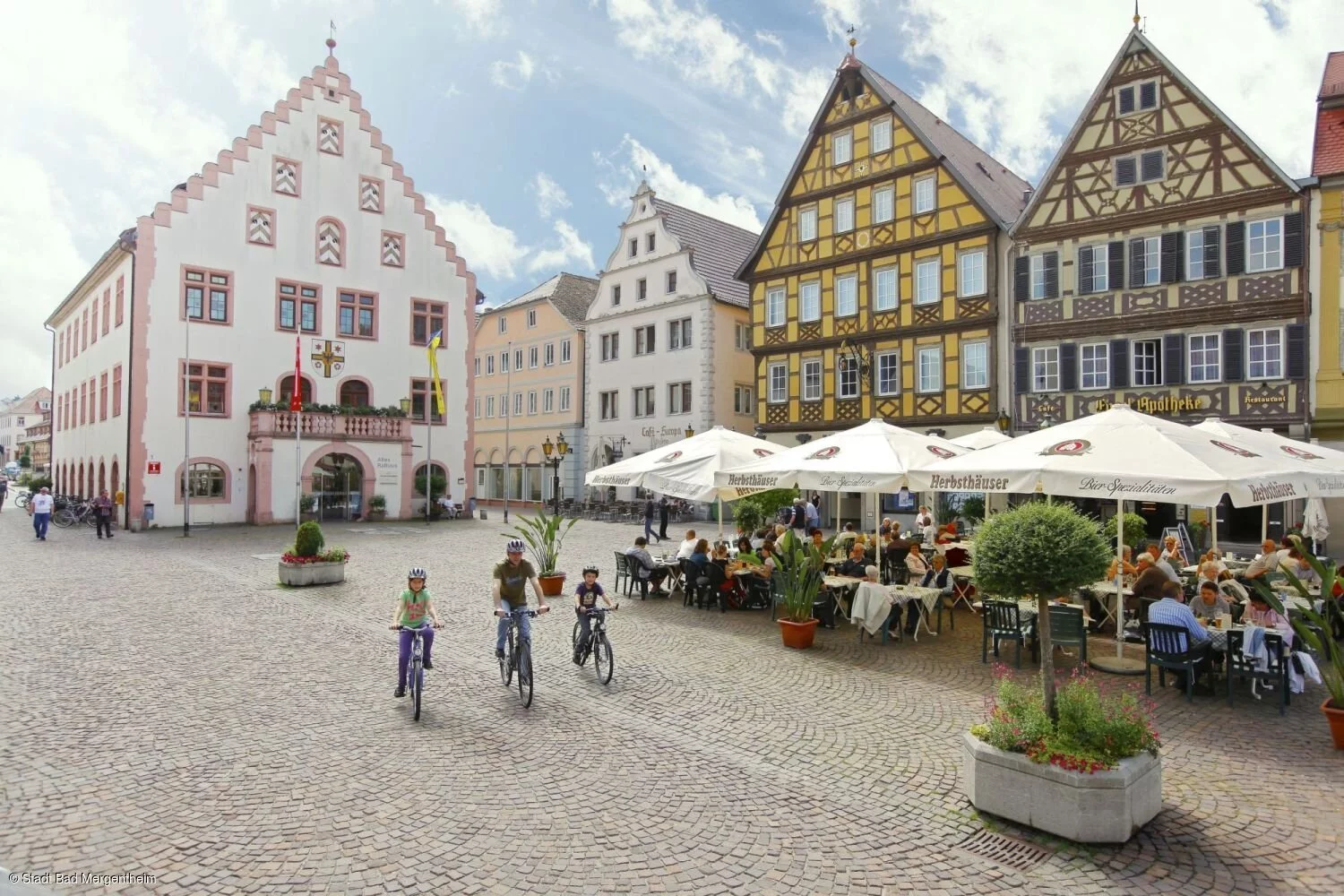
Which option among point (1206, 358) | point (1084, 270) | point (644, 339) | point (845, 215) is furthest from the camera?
point (644, 339)

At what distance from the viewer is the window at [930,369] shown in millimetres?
29281

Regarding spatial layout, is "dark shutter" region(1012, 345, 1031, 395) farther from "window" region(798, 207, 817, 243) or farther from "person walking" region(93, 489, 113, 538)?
"person walking" region(93, 489, 113, 538)

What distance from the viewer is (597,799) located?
6.21 metres

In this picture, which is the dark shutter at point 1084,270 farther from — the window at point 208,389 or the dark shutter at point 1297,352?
the window at point 208,389

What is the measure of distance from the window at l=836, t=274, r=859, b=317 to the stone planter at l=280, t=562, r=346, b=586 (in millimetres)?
21684

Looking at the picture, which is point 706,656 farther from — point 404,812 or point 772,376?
point 772,376

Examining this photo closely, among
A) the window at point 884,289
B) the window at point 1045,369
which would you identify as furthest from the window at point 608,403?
the window at point 1045,369

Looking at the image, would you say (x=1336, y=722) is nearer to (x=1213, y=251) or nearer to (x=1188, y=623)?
(x=1188, y=623)

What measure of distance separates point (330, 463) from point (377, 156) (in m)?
15.0

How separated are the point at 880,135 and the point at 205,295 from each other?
27.9 m

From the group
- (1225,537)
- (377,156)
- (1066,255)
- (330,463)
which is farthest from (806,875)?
(377,156)

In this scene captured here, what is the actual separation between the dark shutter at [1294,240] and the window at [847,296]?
13.3 m

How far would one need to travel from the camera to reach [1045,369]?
26.7 meters

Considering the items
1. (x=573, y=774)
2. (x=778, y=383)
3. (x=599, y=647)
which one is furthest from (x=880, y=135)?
(x=573, y=774)
